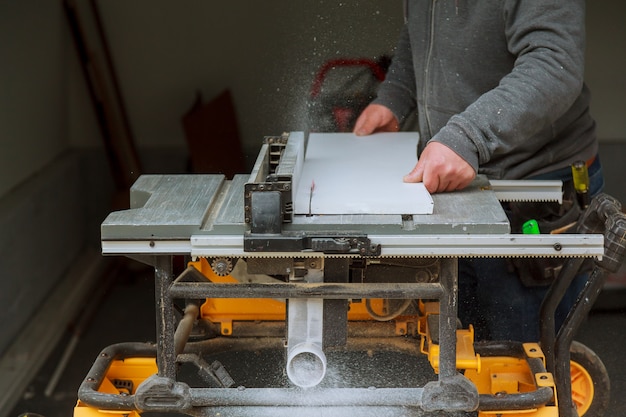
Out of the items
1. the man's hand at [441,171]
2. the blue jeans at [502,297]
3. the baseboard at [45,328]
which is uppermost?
the man's hand at [441,171]

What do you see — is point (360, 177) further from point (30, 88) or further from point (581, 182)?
point (30, 88)

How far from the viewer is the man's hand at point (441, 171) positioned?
231 centimetres

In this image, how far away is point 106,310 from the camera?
4.85 metres

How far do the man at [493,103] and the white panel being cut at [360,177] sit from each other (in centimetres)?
9

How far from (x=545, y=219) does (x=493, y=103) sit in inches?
22.7

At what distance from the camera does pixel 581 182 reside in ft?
9.23

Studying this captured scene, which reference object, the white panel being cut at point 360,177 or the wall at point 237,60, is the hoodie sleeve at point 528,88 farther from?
the wall at point 237,60

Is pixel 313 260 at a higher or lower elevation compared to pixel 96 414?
higher

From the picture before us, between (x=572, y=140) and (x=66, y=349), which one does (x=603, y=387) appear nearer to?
(x=572, y=140)

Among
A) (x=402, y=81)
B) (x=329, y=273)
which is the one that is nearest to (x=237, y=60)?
(x=402, y=81)

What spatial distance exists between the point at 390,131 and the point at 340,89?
0.94 m

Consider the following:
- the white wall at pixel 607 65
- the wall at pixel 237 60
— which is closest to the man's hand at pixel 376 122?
the wall at pixel 237 60

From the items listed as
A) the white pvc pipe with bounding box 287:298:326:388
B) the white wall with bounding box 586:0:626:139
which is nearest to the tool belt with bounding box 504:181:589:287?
the white pvc pipe with bounding box 287:298:326:388

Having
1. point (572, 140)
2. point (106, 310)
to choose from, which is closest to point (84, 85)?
point (106, 310)
